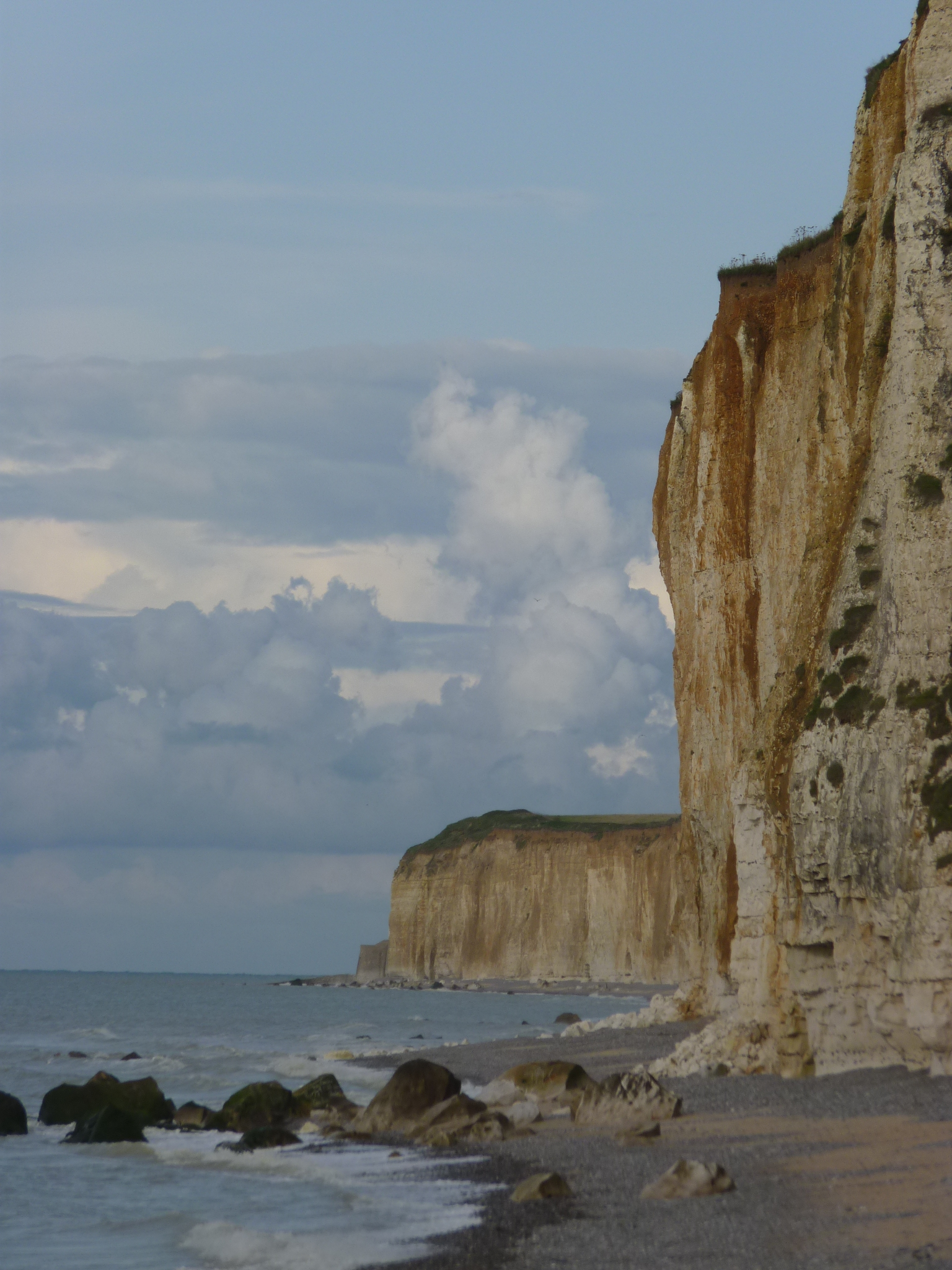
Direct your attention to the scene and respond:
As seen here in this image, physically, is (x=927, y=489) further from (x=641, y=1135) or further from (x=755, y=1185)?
(x=755, y=1185)

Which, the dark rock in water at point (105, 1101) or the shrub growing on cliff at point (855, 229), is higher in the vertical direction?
the shrub growing on cliff at point (855, 229)

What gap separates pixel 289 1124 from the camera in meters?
21.1

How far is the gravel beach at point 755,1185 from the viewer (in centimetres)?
966

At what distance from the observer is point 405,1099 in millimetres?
20109

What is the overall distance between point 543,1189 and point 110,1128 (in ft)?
32.8

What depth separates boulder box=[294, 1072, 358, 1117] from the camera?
21656mm

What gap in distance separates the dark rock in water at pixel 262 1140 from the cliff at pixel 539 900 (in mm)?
63393

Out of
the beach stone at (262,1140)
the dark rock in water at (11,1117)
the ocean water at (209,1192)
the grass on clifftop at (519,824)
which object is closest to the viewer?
the ocean water at (209,1192)

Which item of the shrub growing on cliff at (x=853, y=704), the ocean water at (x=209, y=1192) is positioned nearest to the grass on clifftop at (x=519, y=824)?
the ocean water at (x=209, y=1192)

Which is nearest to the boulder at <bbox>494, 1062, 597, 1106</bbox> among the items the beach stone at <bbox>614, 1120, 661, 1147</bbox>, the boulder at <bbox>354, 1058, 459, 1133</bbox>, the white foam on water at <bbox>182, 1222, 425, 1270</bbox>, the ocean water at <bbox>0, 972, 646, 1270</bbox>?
the boulder at <bbox>354, 1058, 459, 1133</bbox>

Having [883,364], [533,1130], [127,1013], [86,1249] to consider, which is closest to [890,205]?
[883,364]

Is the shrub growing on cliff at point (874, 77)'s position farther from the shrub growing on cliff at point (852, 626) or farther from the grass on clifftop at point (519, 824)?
the grass on clifftop at point (519, 824)

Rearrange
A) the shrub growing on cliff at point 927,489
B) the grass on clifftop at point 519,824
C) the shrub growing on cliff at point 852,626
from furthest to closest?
the grass on clifftop at point 519,824
the shrub growing on cliff at point 852,626
the shrub growing on cliff at point 927,489

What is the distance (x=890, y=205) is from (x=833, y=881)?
10.1 m
